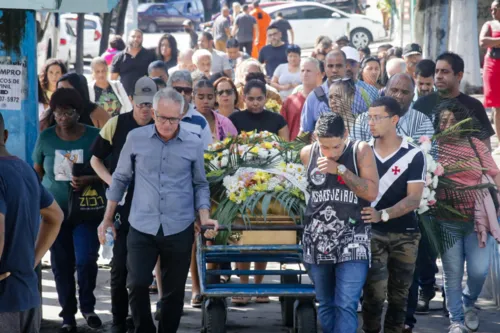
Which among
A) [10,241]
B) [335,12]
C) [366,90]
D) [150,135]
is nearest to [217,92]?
[366,90]

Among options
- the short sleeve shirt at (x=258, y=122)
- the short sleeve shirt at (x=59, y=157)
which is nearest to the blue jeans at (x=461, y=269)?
the short sleeve shirt at (x=258, y=122)

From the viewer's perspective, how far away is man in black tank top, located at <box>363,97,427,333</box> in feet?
24.5

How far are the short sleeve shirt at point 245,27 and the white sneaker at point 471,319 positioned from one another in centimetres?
1948

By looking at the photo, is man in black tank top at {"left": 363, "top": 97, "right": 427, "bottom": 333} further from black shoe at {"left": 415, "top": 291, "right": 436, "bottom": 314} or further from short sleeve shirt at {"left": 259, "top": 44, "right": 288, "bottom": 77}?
short sleeve shirt at {"left": 259, "top": 44, "right": 288, "bottom": 77}

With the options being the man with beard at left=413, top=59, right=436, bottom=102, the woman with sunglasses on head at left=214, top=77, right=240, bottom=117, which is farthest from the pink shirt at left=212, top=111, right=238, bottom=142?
the man with beard at left=413, top=59, right=436, bottom=102

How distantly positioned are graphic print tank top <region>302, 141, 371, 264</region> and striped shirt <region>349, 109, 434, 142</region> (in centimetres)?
96

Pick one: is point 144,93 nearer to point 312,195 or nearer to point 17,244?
point 312,195

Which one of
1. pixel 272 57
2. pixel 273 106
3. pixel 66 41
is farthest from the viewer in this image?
pixel 66 41

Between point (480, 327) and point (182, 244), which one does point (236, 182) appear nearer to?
point (182, 244)

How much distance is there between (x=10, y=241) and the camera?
5.54 metres

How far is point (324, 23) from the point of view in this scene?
38.3 metres

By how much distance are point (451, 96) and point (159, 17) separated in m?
41.0

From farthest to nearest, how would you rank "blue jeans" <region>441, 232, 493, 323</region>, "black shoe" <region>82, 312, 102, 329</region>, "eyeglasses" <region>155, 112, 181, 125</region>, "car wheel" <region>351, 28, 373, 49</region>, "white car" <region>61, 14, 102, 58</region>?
"car wheel" <region>351, 28, 373, 49</region>
"white car" <region>61, 14, 102, 58</region>
"black shoe" <region>82, 312, 102, 329</region>
"blue jeans" <region>441, 232, 493, 323</region>
"eyeglasses" <region>155, 112, 181, 125</region>

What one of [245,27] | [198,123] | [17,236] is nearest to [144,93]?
[198,123]
